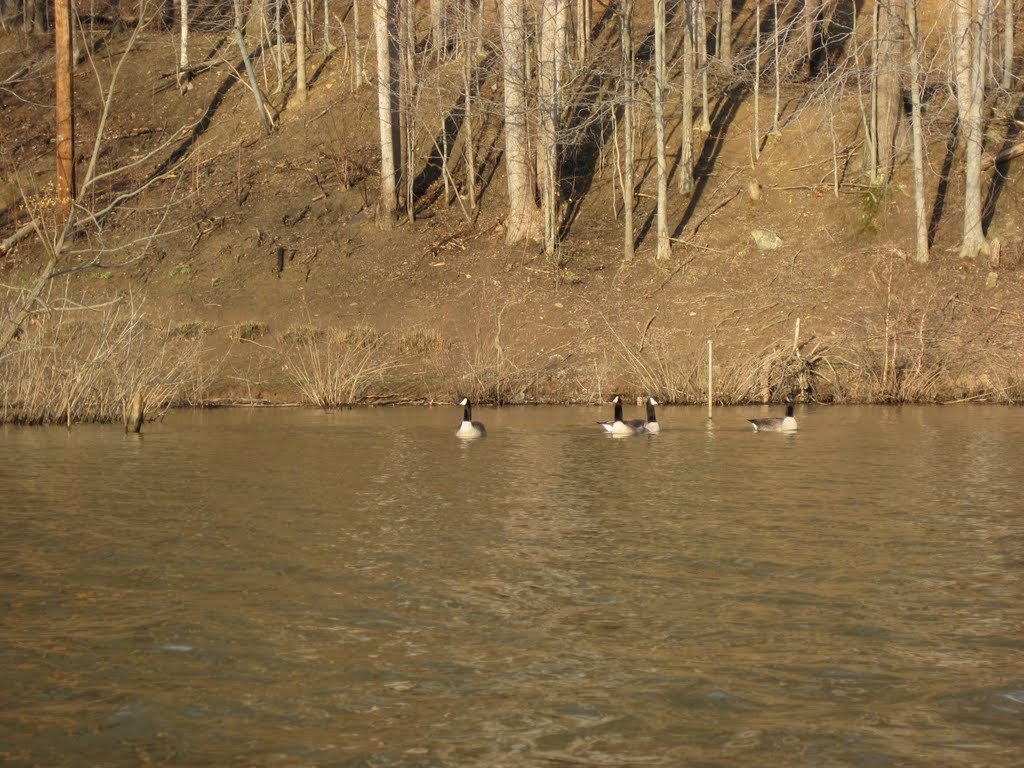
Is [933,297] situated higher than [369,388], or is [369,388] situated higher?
[933,297]

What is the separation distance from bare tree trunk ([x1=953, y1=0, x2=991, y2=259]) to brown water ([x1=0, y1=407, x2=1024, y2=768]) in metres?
16.7

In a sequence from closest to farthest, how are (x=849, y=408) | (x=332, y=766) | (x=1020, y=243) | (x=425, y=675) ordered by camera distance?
(x=332, y=766) < (x=425, y=675) < (x=849, y=408) < (x=1020, y=243)

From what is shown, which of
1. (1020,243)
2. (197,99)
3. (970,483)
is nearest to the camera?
(970,483)

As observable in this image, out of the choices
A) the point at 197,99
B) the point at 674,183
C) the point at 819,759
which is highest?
the point at 197,99

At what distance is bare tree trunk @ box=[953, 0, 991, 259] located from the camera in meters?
30.2

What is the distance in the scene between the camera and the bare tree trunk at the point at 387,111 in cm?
3681

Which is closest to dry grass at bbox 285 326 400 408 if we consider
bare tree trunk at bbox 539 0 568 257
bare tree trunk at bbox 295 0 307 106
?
bare tree trunk at bbox 539 0 568 257

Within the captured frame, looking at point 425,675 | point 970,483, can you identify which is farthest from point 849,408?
point 425,675

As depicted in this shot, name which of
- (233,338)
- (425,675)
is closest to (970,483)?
(425,675)

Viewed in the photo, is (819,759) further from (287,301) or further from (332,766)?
(287,301)

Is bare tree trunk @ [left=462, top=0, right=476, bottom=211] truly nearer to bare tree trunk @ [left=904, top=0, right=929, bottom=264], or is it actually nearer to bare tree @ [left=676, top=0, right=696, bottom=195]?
bare tree @ [left=676, top=0, right=696, bottom=195]

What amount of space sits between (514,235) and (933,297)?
12.6 metres

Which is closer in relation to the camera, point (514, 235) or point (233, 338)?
point (233, 338)

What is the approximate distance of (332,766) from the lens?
5742mm
